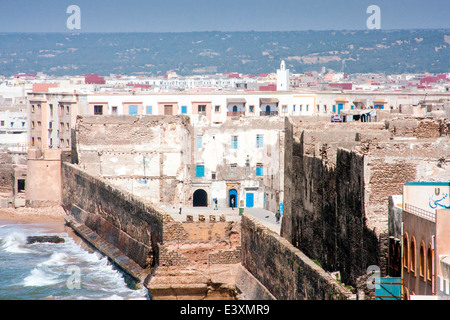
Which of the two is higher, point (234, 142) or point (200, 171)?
point (234, 142)

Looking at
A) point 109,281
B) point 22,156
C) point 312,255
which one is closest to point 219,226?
point 312,255

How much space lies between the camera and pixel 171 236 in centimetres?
3053

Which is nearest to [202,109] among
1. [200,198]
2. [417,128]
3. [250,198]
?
[200,198]

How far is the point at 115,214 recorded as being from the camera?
4119 cm

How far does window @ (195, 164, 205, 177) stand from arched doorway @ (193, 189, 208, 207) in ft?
4.02

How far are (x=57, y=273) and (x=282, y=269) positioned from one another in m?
17.1

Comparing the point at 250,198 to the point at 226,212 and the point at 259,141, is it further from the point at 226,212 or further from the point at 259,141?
the point at 226,212

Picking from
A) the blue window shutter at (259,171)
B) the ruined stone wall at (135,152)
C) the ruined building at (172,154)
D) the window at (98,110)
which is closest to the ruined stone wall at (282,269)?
the ruined building at (172,154)

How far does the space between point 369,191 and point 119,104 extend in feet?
154

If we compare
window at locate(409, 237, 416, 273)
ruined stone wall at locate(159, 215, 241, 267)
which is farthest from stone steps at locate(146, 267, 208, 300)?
window at locate(409, 237, 416, 273)

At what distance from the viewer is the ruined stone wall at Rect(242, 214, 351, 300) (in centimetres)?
1978

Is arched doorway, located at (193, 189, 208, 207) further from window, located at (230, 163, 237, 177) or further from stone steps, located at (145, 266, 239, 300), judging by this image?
stone steps, located at (145, 266, 239, 300)

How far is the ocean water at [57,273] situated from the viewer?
34.3 meters

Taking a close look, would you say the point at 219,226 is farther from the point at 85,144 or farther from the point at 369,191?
the point at 85,144
